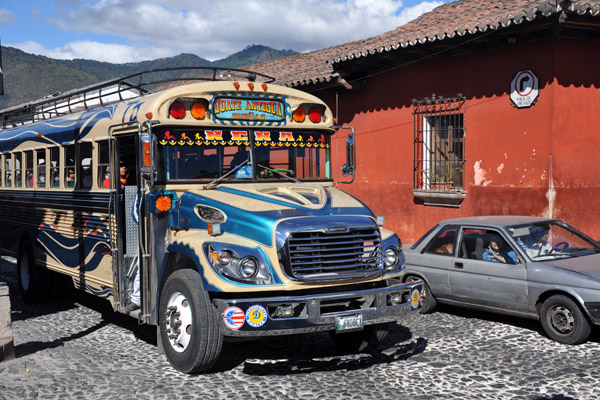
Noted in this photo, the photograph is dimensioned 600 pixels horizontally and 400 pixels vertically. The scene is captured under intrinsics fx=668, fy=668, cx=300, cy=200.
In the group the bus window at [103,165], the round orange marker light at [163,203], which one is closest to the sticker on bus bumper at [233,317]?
the round orange marker light at [163,203]

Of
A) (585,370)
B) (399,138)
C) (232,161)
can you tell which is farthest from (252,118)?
(399,138)

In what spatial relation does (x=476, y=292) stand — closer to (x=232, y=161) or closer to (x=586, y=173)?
(x=232, y=161)

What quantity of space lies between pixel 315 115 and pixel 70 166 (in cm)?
337

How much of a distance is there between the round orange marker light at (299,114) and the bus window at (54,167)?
3605mm

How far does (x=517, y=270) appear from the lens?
25.1 ft

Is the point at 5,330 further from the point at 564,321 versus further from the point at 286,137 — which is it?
the point at 564,321

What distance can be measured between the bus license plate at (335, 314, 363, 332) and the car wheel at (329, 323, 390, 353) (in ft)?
3.55

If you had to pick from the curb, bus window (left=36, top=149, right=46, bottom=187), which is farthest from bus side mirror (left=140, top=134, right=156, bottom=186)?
bus window (left=36, top=149, right=46, bottom=187)

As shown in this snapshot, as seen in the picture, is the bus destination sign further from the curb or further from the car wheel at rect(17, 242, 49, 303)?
the car wheel at rect(17, 242, 49, 303)

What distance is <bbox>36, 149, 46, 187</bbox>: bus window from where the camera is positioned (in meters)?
9.51

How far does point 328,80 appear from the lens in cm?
1459

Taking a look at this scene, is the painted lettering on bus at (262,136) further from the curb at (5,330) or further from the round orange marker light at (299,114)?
the curb at (5,330)

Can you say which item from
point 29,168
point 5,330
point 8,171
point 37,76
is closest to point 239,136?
point 5,330

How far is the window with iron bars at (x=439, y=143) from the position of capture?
12641 mm
